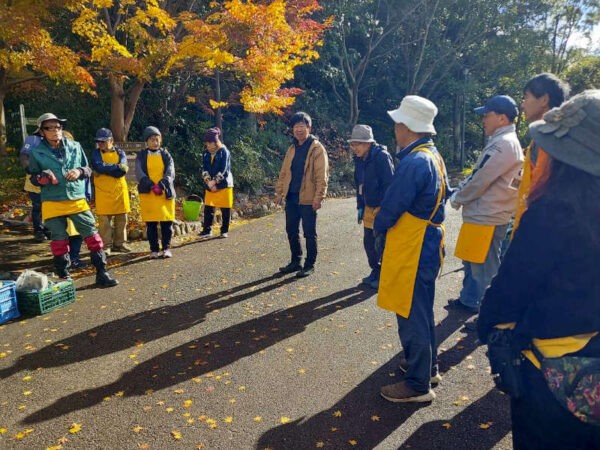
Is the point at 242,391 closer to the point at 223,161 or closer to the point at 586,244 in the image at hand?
the point at 586,244

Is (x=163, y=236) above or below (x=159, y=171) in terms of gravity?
below

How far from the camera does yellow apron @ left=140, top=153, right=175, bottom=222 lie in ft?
23.7

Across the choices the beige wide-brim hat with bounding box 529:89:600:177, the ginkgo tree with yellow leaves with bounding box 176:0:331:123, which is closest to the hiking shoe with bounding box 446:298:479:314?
the beige wide-brim hat with bounding box 529:89:600:177

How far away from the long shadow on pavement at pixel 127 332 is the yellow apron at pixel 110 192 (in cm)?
286

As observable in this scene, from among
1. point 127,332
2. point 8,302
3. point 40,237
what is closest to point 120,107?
point 40,237

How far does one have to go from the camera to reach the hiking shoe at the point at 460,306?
197 inches

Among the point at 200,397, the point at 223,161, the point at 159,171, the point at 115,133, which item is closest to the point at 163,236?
the point at 159,171

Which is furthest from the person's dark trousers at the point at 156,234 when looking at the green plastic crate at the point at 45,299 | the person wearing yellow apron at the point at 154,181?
the green plastic crate at the point at 45,299

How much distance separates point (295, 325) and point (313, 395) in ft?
4.37

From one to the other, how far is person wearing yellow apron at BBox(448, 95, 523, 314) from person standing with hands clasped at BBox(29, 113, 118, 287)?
4.58 meters

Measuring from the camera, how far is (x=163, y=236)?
7555 mm

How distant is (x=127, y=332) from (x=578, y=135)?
14.5 feet

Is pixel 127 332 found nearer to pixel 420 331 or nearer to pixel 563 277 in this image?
pixel 420 331

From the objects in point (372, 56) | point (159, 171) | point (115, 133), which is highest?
point (372, 56)
